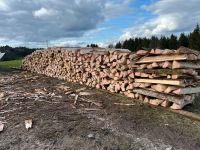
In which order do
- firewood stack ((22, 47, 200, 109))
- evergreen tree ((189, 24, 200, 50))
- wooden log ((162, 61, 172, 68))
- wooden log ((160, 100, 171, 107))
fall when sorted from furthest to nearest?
evergreen tree ((189, 24, 200, 50)), wooden log ((160, 100, 171, 107)), wooden log ((162, 61, 172, 68)), firewood stack ((22, 47, 200, 109))

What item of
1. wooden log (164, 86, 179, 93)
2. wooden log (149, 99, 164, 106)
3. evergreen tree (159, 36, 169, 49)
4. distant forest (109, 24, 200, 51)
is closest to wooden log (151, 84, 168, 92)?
wooden log (164, 86, 179, 93)

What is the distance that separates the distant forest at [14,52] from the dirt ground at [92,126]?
124 ft

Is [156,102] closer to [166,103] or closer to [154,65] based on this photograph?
[166,103]

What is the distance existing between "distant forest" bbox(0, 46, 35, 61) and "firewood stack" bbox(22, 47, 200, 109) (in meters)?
35.6

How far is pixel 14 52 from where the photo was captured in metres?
47.6

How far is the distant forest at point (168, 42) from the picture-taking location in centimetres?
3728

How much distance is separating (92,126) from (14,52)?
45.5m

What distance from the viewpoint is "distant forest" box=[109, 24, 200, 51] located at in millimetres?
37281

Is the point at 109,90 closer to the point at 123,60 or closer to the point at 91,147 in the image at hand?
the point at 123,60

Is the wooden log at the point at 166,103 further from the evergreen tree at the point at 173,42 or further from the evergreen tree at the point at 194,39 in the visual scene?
the evergreen tree at the point at 173,42

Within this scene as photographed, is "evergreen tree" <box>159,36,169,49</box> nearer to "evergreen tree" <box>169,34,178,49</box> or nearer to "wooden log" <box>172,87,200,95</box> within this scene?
"evergreen tree" <box>169,34,178,49</box>

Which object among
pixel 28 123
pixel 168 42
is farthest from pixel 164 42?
pixel 28 123

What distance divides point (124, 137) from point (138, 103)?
2.17m

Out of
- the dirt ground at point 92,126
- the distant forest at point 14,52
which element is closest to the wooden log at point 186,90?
the dirt ground at point 92,126
